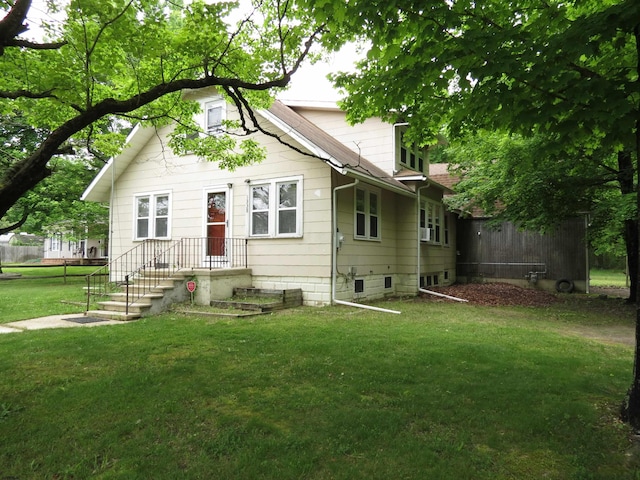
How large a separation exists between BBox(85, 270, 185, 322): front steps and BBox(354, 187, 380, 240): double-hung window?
497cm

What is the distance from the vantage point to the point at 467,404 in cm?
390

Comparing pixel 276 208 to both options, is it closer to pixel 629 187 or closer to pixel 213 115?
pixel 213 115

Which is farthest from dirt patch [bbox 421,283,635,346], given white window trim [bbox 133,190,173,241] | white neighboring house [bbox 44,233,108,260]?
white neighboring house [bbox 44,233,108,260]

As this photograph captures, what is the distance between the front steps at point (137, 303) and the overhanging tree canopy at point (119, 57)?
368 centimetres

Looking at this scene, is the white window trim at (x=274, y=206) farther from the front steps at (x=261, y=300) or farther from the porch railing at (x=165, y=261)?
the front steps at (x=261, y=300)

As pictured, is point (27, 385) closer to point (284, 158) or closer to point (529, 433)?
point (529, 433)

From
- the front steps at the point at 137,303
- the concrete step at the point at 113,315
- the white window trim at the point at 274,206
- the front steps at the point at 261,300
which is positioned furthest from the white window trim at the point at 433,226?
the concrete step at the point at 113,315

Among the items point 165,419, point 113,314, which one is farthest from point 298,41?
point 113,314

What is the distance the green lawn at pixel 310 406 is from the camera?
2900mm

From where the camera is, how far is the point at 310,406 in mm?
3834

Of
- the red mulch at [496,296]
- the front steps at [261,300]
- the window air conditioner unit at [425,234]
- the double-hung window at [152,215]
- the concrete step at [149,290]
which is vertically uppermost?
the double-hung window at [152,215]

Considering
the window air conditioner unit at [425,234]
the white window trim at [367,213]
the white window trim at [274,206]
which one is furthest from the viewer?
the window air conditioner unit at [425,234]

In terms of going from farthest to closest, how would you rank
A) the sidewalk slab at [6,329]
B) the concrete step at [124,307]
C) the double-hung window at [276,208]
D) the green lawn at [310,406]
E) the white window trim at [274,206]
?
the double-hung window at [276,208] → the white window trim at [274,206] → the concrete step at [124,307] → the sidewalk slab at [6,329] → the green lawn at [310,406]

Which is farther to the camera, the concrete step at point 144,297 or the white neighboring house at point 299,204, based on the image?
the white neighboring house at point 299,204
